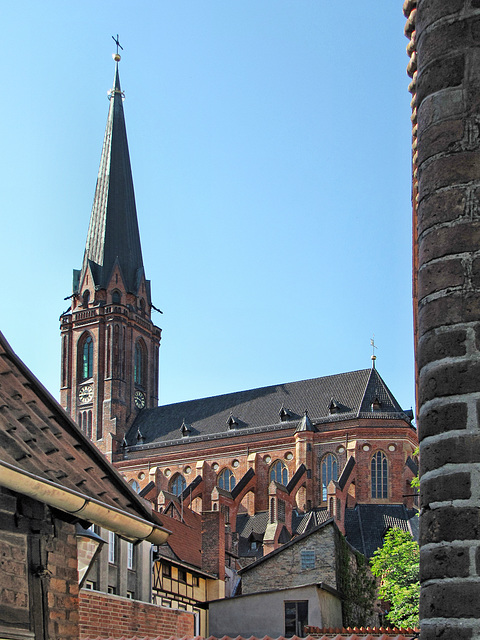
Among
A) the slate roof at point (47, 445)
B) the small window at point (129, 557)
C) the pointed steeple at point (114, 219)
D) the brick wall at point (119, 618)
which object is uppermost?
the pointed steeple at point (114, 219)

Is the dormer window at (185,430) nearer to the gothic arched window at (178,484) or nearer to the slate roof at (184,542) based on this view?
the gothic arched window at (178,484)

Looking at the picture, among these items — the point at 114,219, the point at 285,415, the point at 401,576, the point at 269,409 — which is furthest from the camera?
the point at 114,219

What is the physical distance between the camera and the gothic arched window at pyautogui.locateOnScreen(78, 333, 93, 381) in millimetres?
81000

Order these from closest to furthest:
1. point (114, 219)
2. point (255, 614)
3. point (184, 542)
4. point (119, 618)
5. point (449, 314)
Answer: point (449, 314)
point (119, 618)
point (255, 614)
point (184, 542)
point (114, 219)

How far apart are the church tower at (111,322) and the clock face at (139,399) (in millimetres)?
88

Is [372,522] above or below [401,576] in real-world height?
above

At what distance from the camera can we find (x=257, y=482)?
7038 centimetres

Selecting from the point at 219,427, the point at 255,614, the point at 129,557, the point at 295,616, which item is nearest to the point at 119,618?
the point at 129,557

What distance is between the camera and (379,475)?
65625 millimetres

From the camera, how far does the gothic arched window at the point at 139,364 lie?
82500mm

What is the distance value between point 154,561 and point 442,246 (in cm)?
2590

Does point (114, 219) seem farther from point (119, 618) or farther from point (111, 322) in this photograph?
point (119, 618)

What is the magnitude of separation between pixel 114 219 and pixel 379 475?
3607 cm

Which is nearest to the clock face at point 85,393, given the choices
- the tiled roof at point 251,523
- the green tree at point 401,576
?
the tiled roof at point 251,523
